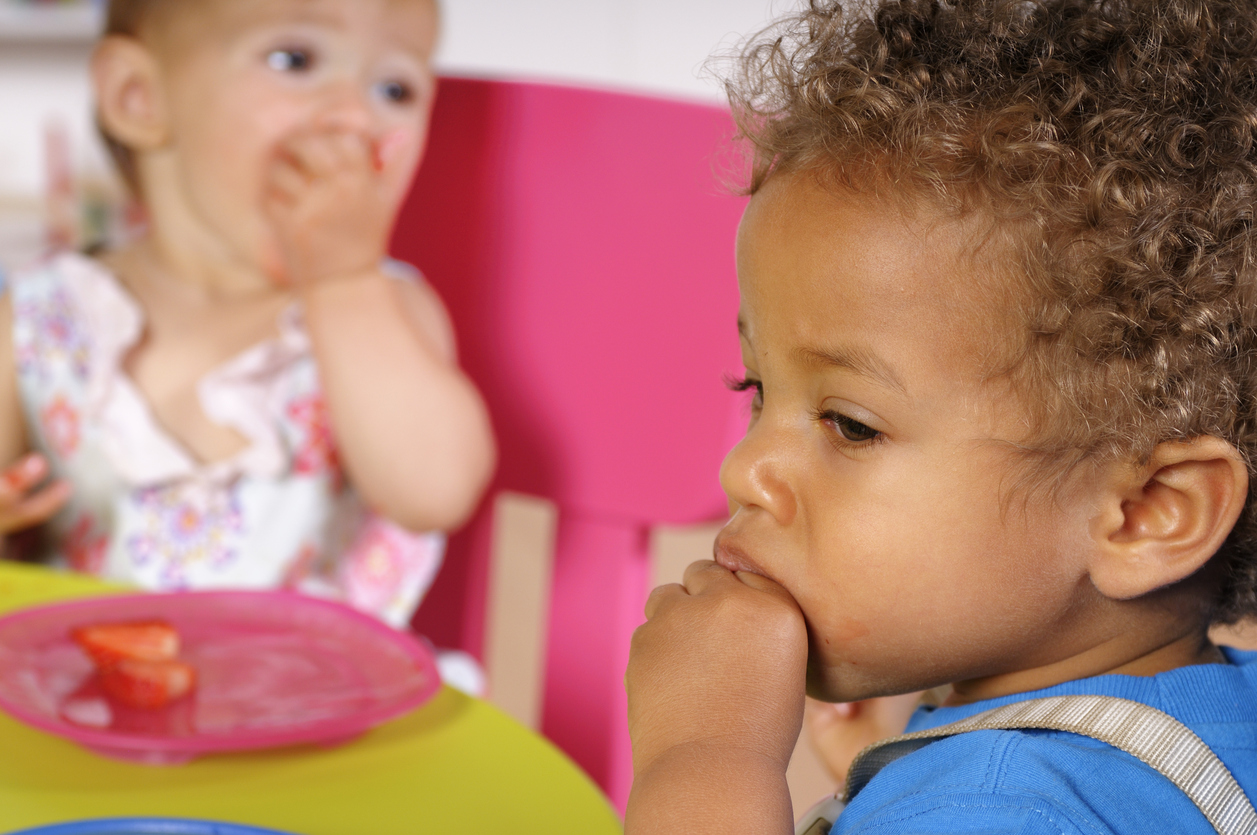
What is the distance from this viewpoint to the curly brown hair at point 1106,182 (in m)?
0.49

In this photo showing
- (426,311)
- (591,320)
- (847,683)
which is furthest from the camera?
(426,311)

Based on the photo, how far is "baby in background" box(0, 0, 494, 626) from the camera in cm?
126

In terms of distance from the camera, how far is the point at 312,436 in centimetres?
130

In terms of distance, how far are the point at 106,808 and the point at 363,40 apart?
932mm

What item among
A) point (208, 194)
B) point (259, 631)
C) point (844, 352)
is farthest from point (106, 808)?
point (208, 194)

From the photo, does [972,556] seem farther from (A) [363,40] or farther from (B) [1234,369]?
(A) [363,40]

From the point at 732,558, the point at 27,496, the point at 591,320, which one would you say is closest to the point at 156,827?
the point at 732,558

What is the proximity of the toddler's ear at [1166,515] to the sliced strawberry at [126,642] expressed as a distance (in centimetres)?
51

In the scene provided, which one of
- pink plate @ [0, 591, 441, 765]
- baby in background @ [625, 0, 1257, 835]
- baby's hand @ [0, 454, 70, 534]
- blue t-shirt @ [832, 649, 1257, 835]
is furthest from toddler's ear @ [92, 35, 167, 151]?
blue t-shirt @ [832, 649, 1257, 835]

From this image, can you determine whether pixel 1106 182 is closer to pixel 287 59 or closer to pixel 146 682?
pixel 146 682

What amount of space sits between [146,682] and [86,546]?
→ 28.4 inches

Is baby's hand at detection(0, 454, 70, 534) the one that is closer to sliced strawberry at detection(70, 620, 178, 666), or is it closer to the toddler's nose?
sliced strawberry at detection(70, 620, 178, 666)

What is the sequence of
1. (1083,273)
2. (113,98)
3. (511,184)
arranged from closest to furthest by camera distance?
(1083,273), (511,184), (113,98)

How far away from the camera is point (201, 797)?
0.57 metres
